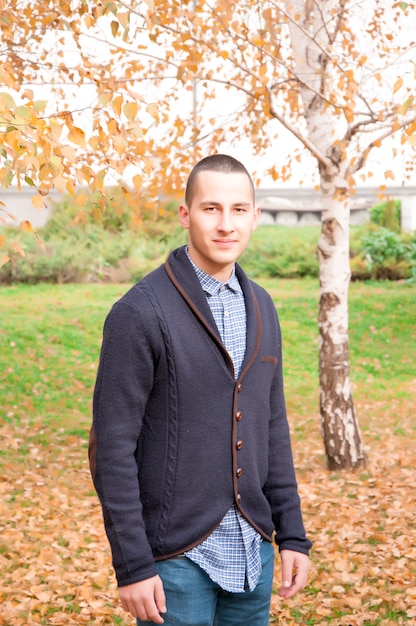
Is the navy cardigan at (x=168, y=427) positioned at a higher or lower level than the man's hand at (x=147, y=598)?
higher

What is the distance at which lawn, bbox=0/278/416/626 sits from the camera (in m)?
5.14

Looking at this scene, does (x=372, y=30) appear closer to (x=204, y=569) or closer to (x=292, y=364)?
(x=292, y=364)

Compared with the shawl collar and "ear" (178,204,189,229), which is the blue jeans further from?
"ear" (178,204,189,229)

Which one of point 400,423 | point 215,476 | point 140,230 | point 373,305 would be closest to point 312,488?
point 400,423

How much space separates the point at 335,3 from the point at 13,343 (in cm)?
761

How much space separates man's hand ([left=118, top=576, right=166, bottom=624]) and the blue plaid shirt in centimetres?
12

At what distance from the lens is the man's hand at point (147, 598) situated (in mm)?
2102

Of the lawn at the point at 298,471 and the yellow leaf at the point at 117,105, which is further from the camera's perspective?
the lawn at the point at 298,471

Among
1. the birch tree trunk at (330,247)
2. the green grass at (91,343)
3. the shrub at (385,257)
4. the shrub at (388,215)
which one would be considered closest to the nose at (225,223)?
the birch tree trunk at (330,247)

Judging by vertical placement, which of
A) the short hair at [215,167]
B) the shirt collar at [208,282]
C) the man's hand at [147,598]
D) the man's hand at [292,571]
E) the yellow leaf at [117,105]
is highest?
the yellow leaf at [117,105]

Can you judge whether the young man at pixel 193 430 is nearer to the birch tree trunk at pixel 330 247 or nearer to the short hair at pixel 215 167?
the short hair at pixel 215 167

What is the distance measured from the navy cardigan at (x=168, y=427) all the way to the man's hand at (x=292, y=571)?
0.17m

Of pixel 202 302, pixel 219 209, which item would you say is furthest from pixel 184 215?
pixel 202 302

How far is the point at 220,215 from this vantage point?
7.53ft
